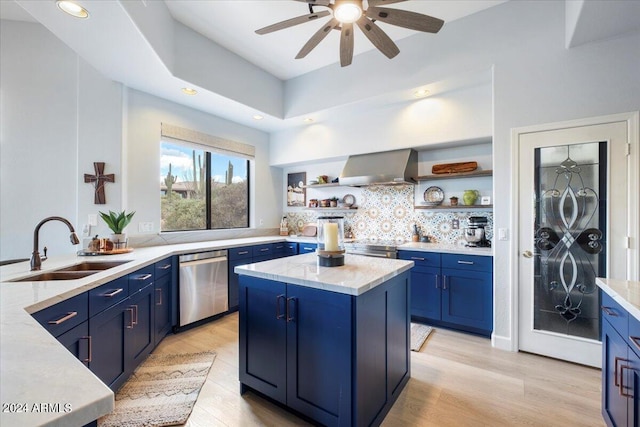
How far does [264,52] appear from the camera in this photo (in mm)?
3629

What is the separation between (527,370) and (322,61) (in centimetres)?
408

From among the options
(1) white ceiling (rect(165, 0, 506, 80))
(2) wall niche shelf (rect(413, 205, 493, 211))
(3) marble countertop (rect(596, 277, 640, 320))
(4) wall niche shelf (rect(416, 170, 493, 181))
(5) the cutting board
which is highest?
(1) white ceiling (rect(165, 0, 506, 80))

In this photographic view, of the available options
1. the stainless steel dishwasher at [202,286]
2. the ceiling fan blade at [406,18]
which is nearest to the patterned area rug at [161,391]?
the stainless steel dishwasher at [202,286]

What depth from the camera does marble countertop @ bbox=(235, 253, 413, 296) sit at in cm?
158

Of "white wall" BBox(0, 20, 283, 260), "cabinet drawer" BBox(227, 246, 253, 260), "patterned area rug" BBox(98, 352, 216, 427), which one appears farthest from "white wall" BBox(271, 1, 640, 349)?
"white wall" BBox(0, 20, 283, 260)

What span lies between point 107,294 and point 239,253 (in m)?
1.87

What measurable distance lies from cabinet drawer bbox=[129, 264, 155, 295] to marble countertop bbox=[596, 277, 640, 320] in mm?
3017

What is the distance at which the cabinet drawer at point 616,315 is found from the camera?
1.34 metres

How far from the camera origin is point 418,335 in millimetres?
3066

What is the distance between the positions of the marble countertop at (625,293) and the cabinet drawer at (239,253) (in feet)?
11.2

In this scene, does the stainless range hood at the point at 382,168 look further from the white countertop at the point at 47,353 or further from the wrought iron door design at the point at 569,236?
the white countertop at the point at 47,353

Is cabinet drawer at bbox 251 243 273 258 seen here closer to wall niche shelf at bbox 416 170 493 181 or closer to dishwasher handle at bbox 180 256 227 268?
dishwasher handle at bbox 180 256 227 268

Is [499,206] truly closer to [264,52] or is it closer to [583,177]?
[583,177]

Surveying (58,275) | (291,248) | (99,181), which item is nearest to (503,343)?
(291,248)
